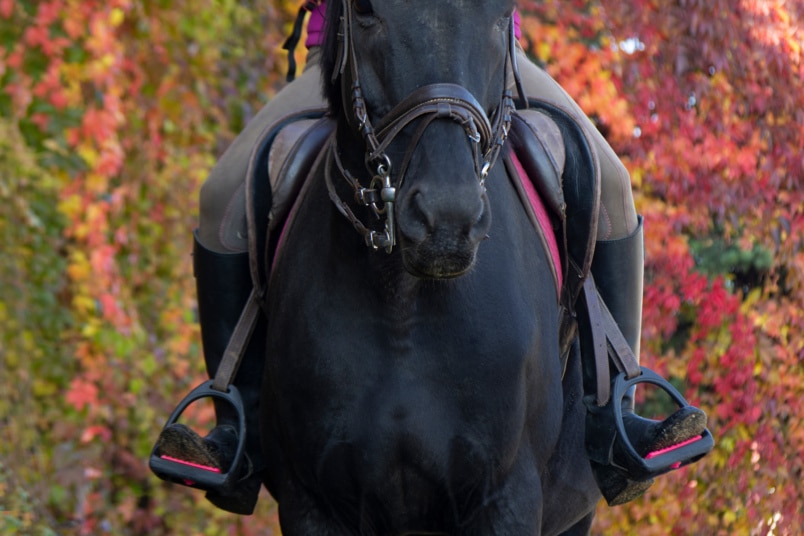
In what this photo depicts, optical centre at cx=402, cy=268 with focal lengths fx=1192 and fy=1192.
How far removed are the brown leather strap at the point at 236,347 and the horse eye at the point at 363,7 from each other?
1.27 metres

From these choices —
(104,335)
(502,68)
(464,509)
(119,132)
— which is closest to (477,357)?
(464,509)

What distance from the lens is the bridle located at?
2875 millimetres

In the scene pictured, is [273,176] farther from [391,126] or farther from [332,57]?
[391,126]

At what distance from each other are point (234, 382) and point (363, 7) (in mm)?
1595

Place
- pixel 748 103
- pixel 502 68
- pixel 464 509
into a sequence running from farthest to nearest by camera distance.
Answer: pixel 748 103 → pixel 464 509 → pixel 502 68

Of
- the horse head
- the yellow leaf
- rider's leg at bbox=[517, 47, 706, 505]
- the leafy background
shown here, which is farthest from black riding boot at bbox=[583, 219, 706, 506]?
the yellow leaf

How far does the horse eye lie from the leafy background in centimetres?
373

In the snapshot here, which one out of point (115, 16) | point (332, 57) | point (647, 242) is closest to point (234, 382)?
point (332, 57)

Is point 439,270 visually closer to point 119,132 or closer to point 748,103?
point 119,132

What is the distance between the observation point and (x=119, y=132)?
22.8ft

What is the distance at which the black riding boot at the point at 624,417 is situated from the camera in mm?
3971

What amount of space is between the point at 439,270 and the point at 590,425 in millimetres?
1595

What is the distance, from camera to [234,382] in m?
4.17

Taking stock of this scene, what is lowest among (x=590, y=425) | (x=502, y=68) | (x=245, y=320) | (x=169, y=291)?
(x=169, y=291)
